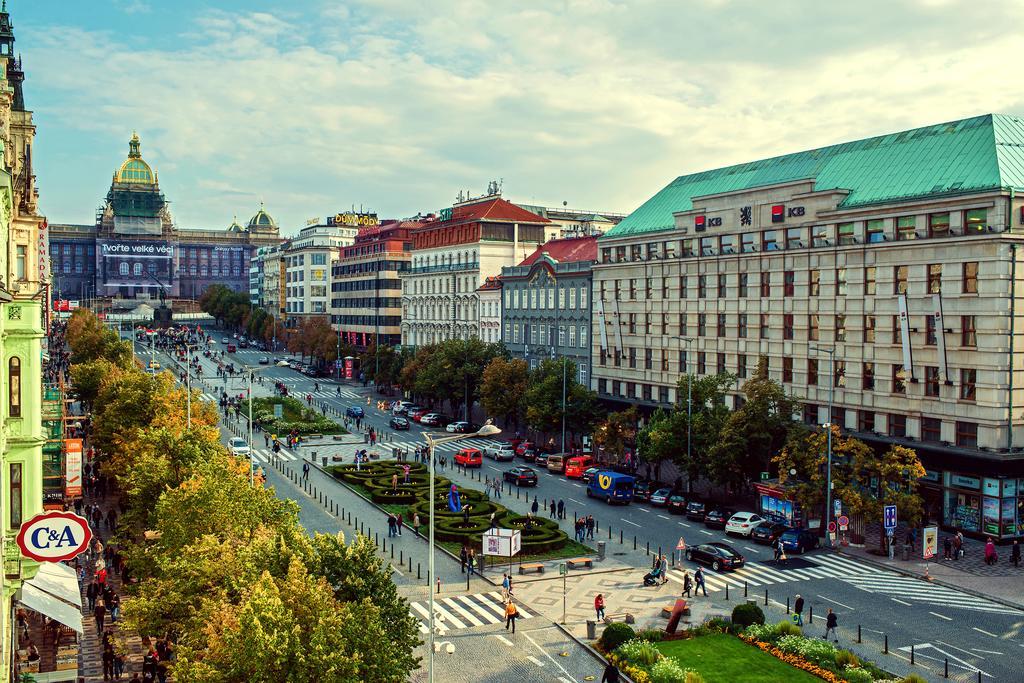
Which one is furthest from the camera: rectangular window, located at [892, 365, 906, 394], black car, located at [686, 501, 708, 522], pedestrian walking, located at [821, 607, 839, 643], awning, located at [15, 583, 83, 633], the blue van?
the blue van

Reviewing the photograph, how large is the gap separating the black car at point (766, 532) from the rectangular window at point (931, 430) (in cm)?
1062

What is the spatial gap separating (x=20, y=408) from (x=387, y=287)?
122 metres

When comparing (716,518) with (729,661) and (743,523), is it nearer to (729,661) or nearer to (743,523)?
(743,523)

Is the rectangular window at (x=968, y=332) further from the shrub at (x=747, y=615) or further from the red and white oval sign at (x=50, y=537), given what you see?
the red and white oval sign at (x=50, y=537)

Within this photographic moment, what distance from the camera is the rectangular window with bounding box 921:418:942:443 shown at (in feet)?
198

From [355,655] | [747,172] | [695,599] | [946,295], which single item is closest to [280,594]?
[355,655]

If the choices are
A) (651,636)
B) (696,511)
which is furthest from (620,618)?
(696,511)

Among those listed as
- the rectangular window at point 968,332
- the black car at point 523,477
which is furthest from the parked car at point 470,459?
the rectangular window at point 968,332

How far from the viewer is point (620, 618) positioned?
44688mm

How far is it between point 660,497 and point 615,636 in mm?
29535

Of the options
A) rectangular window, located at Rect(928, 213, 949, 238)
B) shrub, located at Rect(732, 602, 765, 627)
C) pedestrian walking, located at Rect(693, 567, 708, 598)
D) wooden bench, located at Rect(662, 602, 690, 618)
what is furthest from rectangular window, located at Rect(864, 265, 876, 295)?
shrub, located at Rect(732, 602, 765, 627)

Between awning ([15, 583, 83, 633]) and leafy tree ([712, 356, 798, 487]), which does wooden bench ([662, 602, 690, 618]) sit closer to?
leafy tree ([712, 356, 798, 487])

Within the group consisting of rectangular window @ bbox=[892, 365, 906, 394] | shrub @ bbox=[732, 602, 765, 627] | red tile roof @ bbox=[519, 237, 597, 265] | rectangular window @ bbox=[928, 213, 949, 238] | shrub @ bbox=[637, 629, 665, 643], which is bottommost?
shrub @ bbox=[637, 629, 665, 643]

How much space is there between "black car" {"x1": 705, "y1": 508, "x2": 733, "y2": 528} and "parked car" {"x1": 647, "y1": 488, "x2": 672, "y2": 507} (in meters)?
4.77
